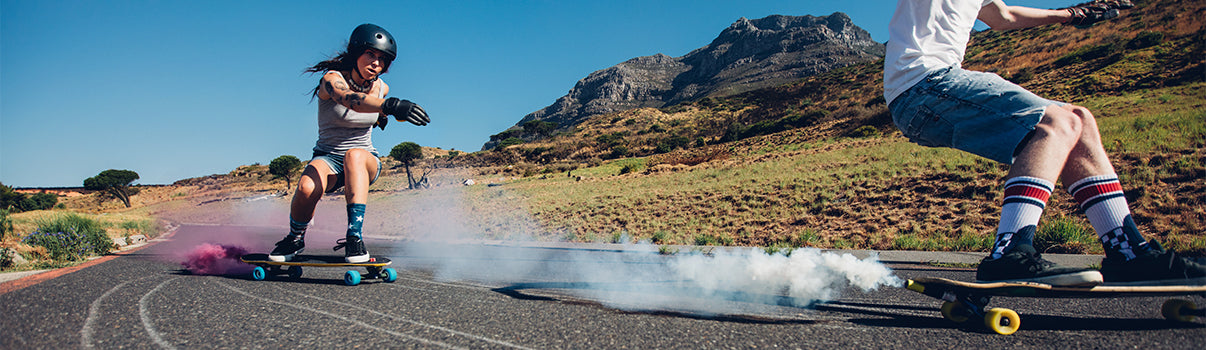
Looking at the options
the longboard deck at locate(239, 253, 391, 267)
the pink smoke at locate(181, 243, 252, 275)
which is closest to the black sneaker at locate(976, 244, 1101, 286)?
the longboard deck at locate(239, 253, 391, 267)

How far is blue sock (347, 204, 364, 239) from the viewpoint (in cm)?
367

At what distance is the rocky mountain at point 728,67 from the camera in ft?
328

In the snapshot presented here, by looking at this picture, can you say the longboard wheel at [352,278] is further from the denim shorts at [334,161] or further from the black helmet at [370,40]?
the black helmet at [370,40]

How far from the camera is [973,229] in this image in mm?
6957

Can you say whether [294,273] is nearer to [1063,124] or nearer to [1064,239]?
[1063,124]

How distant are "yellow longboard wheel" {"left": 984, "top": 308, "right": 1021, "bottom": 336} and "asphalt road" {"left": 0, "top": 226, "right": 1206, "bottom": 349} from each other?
3 centimetres

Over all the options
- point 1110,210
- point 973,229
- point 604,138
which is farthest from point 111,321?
point 604,138

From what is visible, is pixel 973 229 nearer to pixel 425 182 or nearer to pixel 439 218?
pixel 439 218

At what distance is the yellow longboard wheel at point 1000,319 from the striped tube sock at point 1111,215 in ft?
1.73

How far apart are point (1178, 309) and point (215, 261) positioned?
5899 mm

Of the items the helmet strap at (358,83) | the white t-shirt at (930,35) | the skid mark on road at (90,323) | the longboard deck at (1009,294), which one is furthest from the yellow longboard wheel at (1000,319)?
the helmet strap at (358,83)

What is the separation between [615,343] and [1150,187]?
920 cm

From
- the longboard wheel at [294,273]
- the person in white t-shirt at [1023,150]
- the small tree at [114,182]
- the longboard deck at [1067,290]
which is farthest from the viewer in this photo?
the small tree at [114,182]

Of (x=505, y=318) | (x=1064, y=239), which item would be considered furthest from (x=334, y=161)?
(x=1064, y=239)
